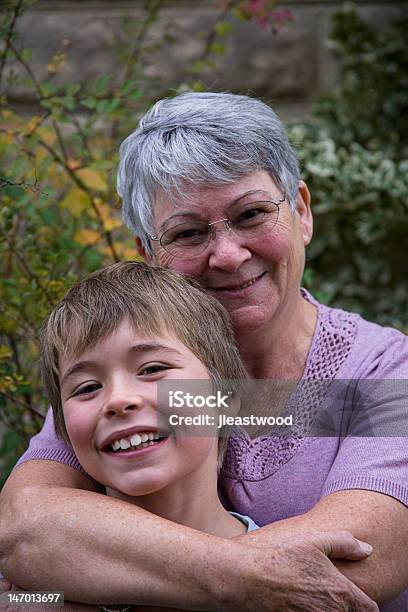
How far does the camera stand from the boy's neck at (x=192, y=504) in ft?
6.64

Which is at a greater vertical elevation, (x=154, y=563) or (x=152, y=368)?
(x=152, y=368)

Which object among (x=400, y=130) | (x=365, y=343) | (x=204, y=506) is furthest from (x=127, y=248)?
(x=400, y=130)

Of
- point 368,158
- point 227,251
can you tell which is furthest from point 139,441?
point 368,158

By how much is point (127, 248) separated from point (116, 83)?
64.8 inches

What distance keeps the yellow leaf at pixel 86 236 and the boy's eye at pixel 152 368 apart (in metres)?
1.22

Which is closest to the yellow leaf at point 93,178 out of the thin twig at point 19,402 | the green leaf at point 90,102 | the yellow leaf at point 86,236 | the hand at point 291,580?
the yellow leaf at point 86,236

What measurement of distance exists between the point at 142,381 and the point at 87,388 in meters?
0.13

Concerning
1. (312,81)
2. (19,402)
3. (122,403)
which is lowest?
(19,402)

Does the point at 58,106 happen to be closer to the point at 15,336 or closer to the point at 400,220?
the point at 15,336

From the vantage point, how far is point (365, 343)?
2.36 metres

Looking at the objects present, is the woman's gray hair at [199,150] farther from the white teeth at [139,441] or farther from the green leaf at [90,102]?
the white teeth at [139,441]

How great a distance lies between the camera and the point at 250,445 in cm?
228

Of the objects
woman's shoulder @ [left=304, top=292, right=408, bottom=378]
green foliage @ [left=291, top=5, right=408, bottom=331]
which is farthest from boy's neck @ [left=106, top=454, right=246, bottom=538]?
green foliage @ [left=291, top=5, right=408, bottom=331]

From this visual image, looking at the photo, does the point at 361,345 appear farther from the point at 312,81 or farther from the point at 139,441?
the point at 312,81
